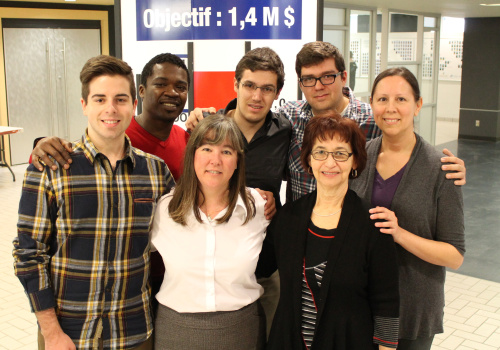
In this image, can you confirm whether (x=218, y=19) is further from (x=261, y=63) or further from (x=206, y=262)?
(x=206, y=262)

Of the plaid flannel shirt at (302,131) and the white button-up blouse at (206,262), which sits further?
the plaid flannel shirt at (302,131)

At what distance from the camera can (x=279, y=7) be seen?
284 centimetres

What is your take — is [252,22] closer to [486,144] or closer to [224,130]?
[224,130]

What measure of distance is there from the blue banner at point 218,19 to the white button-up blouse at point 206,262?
131cm

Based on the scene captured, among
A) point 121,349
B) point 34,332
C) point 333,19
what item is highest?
point 333,19

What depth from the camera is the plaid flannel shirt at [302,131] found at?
7.70 ft

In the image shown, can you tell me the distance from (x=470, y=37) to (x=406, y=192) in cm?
1236

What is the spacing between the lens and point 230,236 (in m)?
1.94

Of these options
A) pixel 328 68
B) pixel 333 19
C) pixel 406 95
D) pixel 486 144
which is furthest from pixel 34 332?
pixel 486 144

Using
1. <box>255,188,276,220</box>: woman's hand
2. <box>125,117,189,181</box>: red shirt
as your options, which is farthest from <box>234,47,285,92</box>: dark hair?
<box>255,188,276,220</box>: woman's hand

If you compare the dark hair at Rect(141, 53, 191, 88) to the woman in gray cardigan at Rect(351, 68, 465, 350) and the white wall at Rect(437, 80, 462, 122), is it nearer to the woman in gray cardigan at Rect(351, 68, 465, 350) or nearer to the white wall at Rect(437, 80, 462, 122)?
the woman in gray cardigan at Rect(351, 68, 465, 350)

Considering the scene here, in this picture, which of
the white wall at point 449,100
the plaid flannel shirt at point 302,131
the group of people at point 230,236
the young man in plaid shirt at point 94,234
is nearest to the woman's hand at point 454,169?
the group of people at point 230,236

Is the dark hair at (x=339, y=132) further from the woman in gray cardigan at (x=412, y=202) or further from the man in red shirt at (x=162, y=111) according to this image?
the man in red shirt at (x=162, y=111)

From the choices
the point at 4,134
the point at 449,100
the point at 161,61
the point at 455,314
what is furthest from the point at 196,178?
the point at 449,100
